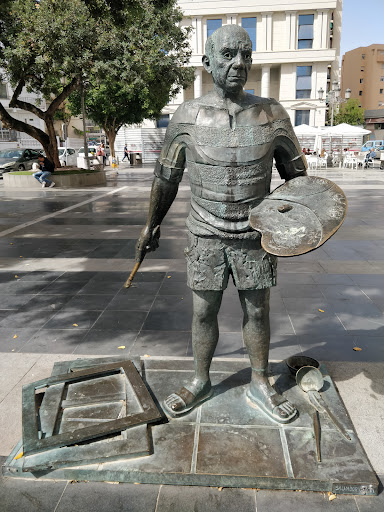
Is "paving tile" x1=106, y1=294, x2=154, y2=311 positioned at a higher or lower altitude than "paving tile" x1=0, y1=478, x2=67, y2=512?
lower

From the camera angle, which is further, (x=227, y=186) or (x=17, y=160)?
(x=17, y=160)

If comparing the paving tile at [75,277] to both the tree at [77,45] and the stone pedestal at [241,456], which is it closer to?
the stone pedestal at [241,456]

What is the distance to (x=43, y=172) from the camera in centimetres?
1738

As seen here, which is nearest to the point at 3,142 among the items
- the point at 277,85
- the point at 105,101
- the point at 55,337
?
the point at 105,101

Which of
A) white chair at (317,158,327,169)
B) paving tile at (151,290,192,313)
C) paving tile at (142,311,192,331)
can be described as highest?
white chair at (317,158,327,169)

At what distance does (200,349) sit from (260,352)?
414mm

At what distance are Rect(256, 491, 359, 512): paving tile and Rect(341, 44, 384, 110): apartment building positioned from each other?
70.2m

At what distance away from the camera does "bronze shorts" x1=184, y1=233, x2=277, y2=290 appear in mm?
2654

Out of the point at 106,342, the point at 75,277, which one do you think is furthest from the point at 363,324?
the point at 75,277

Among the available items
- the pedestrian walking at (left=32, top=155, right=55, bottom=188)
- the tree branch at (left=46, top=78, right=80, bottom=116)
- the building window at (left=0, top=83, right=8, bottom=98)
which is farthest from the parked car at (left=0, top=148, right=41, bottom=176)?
the building window at (left=0, top=83, right=8, bottom=98)

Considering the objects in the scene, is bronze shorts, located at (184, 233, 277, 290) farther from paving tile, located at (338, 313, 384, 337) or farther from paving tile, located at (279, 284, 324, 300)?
paving tile, located at (279, 284, 324, 300)

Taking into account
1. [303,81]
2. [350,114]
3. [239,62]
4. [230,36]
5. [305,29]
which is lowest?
[239,62]

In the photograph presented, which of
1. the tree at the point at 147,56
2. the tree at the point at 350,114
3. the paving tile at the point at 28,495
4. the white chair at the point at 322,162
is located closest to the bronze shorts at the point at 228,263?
the paving tile at the point at 28,495

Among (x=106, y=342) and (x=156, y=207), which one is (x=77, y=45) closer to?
(x=106, y=342)
